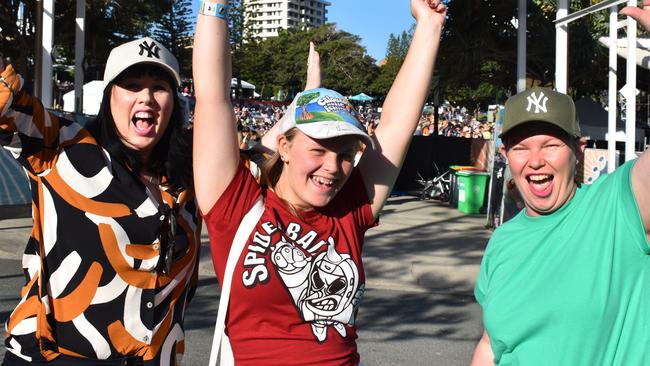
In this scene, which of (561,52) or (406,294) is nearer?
(406,294)

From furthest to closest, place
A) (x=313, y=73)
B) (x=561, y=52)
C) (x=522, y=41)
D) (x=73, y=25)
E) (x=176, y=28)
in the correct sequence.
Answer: (x=176, y=28), (x=73, y=25), (x=522, y=41), (x=561, y=52), (x=313, y=73)

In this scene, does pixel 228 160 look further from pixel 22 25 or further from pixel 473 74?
pixel 22 25

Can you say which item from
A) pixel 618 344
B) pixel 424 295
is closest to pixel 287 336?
pixel 618 344

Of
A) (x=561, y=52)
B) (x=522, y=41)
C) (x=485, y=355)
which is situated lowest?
(x=485, y=355)

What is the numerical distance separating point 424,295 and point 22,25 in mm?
15152

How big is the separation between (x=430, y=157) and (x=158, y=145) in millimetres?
15385

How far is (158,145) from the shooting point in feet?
8.61

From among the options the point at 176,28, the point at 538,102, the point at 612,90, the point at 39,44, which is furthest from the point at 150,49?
the point at 176,28

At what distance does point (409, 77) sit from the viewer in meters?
2.40

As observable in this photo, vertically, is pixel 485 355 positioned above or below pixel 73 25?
below

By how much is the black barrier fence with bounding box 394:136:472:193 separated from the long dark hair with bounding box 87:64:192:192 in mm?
14855

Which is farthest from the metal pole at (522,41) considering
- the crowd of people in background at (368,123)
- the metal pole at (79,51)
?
the metal pole at (79,51)

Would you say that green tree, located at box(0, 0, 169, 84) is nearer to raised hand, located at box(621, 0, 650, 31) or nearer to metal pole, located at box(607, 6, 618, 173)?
metal pole, located at box(607, 6, 618, 173)

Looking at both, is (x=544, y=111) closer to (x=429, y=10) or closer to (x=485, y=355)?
(x=429, y=10)
